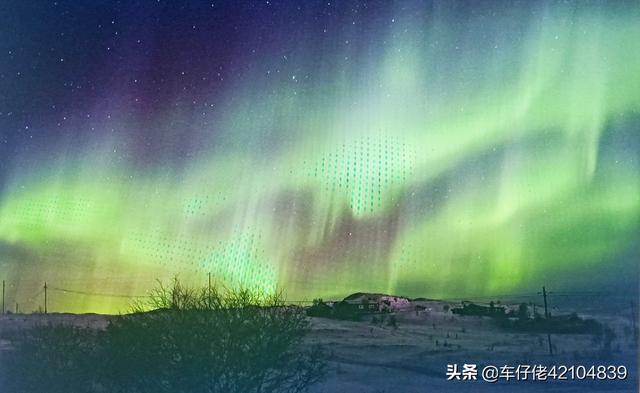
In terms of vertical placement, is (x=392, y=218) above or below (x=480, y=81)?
below

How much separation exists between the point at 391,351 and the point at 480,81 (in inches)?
57.0

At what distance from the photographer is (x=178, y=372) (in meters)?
4.01

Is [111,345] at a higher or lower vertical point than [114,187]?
lower

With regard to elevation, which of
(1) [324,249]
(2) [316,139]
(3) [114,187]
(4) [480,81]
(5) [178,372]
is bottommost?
(5) [178,372]

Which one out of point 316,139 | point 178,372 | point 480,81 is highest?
point 480,81

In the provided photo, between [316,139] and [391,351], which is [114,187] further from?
[391,351]

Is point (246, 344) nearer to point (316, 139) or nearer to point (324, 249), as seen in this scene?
point (324, 249)

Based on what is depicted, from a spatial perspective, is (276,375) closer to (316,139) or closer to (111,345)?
(111,345)

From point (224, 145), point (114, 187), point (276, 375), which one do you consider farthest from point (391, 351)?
point (114, 187)

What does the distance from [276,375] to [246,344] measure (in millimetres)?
214

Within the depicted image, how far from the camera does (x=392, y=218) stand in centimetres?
416

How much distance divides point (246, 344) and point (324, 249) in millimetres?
597

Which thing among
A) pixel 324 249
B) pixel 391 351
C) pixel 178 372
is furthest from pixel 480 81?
pixel 178 372

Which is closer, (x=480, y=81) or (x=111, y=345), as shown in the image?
(x=111, y=345)
